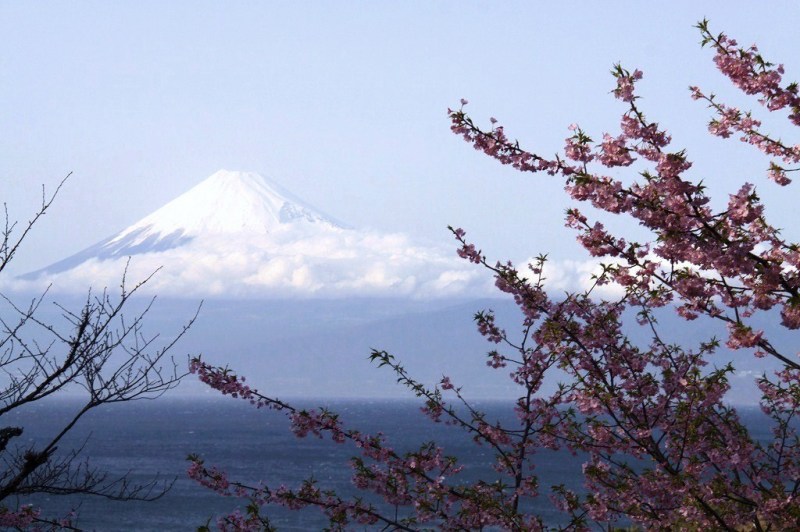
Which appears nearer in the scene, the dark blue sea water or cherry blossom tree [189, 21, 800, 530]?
cherry blossom tree [189, 21, 800, 530]

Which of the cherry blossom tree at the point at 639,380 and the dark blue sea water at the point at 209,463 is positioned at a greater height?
the cherry blossom tree at the point at 639,380

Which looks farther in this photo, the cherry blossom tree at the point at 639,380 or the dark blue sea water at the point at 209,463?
the dark blue sea water at the point at 209,463

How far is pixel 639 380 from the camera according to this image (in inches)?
307

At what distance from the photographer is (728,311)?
7340mm

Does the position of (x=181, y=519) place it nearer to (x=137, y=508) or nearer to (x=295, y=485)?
(x=137, y=508)

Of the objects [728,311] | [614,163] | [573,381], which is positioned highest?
[614,163]

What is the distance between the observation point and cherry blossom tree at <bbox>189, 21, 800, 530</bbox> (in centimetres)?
632

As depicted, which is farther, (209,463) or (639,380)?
(209,463)

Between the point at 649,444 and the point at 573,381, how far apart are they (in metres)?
0.79

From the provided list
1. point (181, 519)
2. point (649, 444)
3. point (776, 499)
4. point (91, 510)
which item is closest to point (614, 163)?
point (649, 444)

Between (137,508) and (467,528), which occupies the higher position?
(467,528)

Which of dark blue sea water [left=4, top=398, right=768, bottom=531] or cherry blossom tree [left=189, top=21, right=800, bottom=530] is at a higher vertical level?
cherry blossom tree [left=189, top=21, right=800, bottom=530]

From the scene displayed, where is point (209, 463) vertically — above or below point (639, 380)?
below

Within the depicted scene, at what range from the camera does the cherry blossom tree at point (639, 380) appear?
20.7ft
